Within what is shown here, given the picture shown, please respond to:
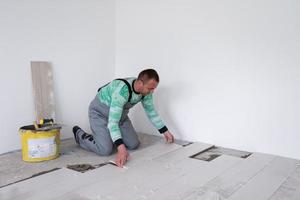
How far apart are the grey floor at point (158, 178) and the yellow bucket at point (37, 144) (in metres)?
0.06

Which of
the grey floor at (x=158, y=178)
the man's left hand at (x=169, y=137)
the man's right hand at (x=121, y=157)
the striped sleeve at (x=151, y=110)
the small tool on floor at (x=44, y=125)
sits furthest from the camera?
the man's left hand at (x=169, y=137)

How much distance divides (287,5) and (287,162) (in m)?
1.27

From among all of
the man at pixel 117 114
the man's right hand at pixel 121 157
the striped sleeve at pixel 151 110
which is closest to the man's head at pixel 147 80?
the man at pixel 117 114

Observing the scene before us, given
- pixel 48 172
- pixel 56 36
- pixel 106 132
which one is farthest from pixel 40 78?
pixel 48 172

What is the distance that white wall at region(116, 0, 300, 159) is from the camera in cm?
219

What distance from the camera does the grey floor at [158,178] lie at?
156cm

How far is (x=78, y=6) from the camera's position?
2.81 m

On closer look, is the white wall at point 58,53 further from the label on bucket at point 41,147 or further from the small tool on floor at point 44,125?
the label on bucket at point 41,147

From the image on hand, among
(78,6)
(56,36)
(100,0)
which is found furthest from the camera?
(100,0)

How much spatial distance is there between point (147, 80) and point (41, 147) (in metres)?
0.99

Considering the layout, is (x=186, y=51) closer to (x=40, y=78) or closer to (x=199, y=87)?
(x=199, y=87)

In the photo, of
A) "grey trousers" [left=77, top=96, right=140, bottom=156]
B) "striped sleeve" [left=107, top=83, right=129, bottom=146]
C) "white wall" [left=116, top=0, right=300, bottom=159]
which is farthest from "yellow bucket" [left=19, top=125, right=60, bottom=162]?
"white wall" [left=116, top=0, right=300, bottom=159]

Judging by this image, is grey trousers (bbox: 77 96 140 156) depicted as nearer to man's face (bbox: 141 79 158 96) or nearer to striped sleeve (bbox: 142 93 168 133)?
striped sleeve (bbox: 142 93 168 133)

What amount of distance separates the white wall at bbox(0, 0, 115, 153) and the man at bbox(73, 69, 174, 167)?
1.59ft
